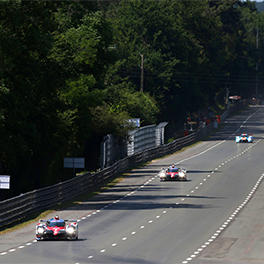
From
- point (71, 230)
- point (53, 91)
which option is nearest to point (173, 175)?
point (53, 91)

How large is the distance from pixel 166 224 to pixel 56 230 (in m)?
7.72

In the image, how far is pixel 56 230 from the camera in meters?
35.6

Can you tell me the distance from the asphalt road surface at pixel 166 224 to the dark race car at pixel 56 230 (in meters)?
0.54

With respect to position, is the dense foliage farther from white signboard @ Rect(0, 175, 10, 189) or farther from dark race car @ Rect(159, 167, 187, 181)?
dark race car @ Rect(159, 167, 187, 181)

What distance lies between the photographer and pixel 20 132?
50406 mm

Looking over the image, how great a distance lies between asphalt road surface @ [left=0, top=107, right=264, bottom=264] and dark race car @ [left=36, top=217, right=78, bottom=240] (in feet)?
1.76

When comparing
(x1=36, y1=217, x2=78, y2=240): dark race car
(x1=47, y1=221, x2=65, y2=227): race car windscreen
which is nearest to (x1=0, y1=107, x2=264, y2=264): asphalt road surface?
(x1=36, y1=217, x2=78, y2=240): dark race car

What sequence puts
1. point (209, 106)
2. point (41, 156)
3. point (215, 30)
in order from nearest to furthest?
point (41, 156) < point (215, 30) < point (209, 106)

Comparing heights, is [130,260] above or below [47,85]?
below

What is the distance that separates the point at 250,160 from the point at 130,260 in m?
57.9

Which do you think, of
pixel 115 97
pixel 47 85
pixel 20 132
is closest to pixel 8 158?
pixel 20 132

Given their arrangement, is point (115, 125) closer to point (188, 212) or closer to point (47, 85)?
point (47, 85)

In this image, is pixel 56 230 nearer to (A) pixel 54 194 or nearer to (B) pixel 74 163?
(A) pixel 54 194

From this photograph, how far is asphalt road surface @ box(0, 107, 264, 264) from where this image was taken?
3114 cm
